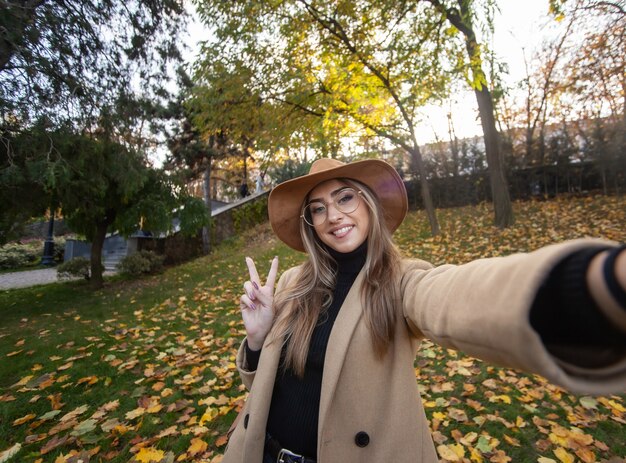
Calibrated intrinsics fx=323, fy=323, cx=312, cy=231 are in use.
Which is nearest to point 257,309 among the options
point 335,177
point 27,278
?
point 335,177

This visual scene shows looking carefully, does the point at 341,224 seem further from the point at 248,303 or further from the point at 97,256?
the point at 97,256

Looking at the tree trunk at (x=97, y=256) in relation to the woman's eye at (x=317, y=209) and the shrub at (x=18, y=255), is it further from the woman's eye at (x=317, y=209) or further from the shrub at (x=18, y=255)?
the shrub at (x=18, y=255)

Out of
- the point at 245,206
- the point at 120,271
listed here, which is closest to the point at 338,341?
the point at 120,271

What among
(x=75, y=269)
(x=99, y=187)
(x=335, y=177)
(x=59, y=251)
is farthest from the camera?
(x=59, y=251)

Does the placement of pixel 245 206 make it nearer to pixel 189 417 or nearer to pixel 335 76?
pixel 335 76

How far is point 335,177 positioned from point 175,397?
317 centimetres

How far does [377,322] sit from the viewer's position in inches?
54.8

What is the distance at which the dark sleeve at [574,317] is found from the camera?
2.39 feet

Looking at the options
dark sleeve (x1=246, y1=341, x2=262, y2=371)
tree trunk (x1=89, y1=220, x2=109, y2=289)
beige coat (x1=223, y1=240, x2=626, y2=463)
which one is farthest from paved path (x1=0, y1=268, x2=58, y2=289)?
beige coat (x1=223, y1=240, x2=626, y2=463)

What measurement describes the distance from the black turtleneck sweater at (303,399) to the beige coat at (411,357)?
0.08 metres

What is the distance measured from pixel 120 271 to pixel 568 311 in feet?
44.9

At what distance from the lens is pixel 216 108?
1012 centimetres

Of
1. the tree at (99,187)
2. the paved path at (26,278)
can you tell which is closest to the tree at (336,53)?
the tree at (99,187)

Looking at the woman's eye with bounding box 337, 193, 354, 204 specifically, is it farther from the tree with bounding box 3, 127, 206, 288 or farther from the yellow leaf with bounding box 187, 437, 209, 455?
the tree with bounding box 3, 127, 206, 288
